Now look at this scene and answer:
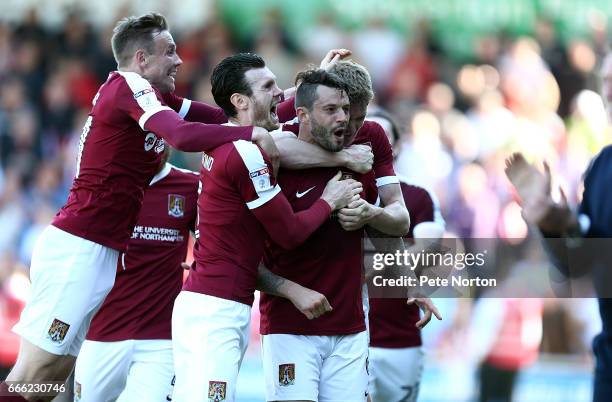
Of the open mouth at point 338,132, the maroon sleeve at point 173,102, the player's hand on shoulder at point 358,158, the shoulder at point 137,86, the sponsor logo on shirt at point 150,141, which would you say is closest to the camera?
the open mouth at point 338,132

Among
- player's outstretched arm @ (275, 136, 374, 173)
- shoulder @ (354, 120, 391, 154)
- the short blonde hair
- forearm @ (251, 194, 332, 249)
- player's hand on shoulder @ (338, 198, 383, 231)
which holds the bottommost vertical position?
forearm @ (251, 194, 332, 249)

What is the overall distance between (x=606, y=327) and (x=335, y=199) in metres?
1.57

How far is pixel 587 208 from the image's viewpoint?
4.79 m

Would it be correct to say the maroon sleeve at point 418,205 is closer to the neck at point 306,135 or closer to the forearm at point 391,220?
the forearm at point 391,220

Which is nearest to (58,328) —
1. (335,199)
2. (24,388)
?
(24,388)

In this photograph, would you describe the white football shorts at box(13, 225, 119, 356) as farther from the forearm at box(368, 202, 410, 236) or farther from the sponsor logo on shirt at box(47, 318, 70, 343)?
the forearm at box(368, 202, 410, 236)

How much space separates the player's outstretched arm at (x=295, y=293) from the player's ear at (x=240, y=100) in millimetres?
895

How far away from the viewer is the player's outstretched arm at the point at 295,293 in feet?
17.9

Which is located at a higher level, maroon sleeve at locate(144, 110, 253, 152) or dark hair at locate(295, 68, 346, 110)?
dark hair at locate(295, 68, 346, 110)

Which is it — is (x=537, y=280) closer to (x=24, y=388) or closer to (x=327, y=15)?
(x=327, y=15)

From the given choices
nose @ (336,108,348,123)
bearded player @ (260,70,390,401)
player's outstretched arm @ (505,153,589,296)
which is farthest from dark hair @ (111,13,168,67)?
player's outstretched arm @ (505,153,589,296)

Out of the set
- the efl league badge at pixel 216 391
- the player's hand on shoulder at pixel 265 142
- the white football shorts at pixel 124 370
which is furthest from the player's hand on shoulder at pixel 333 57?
the white football shorts at pixel 124 370

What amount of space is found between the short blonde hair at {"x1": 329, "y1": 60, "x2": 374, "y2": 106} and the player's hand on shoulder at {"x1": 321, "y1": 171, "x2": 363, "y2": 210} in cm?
44

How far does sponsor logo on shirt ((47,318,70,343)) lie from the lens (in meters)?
6.05
